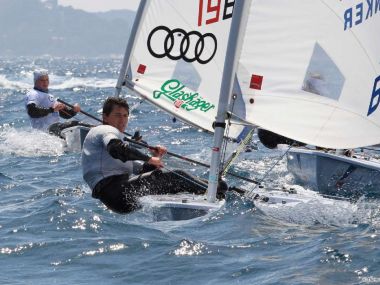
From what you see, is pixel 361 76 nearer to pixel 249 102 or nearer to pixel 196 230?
pixel 249 102

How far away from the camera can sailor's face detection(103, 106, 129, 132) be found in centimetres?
697

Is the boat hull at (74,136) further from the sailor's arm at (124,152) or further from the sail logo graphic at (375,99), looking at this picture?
the sail logo graphic at (375,99)

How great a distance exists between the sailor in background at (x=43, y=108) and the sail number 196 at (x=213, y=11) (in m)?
3.49

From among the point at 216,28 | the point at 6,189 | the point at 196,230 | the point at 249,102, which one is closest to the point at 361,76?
the point at 249,102

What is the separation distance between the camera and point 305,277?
5.46 meters

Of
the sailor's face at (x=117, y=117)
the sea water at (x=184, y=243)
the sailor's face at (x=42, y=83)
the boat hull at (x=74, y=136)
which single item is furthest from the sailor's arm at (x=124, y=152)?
the sailor's face at (x=42, y=83)

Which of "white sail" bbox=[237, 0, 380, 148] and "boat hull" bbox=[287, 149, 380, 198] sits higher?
"white sail" bbox=[237, 0, 380, 148]

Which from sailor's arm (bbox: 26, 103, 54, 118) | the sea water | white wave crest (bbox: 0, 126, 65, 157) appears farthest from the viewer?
white wave crest (bbox: 0, 126, 65, 157)

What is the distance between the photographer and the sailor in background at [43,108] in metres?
12.6

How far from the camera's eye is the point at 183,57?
997 centimetres

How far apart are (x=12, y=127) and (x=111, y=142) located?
10.8 m

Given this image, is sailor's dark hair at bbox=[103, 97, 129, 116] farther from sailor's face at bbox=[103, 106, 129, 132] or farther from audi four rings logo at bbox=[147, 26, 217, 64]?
audi four rings logo at bbox=[147, 26, 217, 64]

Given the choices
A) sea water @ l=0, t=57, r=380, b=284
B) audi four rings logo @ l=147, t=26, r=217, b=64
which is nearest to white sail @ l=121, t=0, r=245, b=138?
audi four rings logo @ l=147, t=26, r=217, b=64

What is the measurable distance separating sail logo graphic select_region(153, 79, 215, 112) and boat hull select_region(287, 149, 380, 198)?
4.29 feet
